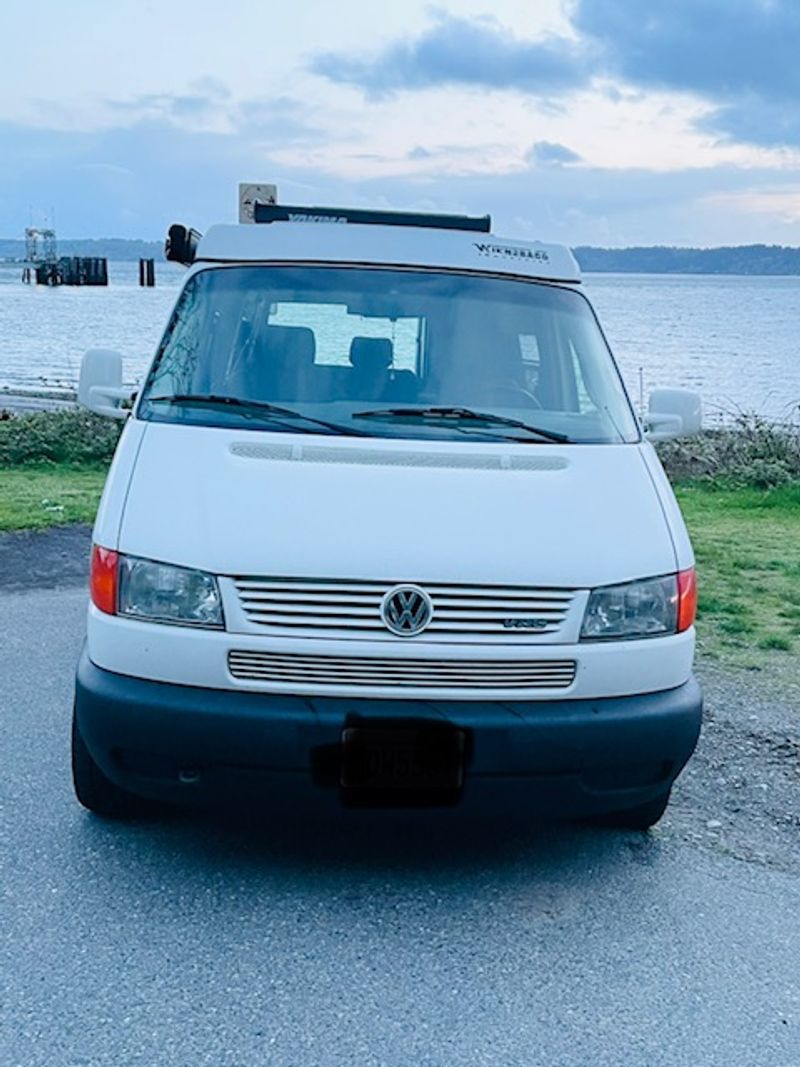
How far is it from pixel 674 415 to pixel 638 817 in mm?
1915

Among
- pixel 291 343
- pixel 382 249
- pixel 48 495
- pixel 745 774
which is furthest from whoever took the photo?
pixel 48 495

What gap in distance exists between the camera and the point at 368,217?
5.78 m

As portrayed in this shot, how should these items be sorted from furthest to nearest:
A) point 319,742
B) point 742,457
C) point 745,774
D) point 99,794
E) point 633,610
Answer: point 742,457
point 745,774
point 99,794
point 633,610
point 319,742

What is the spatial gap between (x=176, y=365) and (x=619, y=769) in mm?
2298

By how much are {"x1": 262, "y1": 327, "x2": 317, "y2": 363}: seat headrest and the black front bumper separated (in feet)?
5.06

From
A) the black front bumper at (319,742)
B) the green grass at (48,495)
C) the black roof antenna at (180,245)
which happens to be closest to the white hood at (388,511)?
the black front bumper at (319,742)

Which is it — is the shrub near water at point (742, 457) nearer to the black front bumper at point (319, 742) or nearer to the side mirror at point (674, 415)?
the side mirror at point (674, 415)

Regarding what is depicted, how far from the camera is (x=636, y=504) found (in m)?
3.97

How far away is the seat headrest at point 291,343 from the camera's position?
15.1 feet

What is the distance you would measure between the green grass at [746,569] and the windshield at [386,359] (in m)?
2.76

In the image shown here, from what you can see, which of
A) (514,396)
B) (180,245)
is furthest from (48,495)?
(514,396)

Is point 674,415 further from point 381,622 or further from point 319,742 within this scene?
point 319,742

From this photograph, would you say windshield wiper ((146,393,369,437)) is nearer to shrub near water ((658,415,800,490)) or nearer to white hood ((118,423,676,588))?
white hood ((118,423,676,588))

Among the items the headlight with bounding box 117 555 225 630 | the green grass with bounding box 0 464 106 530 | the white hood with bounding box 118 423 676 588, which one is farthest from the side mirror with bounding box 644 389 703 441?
the green grass with bounding box 0 464 106 530
